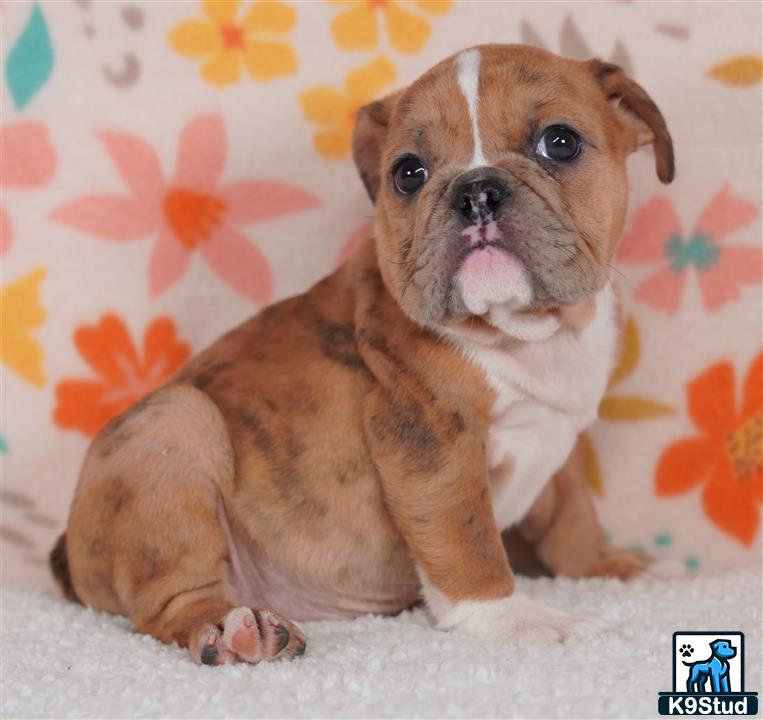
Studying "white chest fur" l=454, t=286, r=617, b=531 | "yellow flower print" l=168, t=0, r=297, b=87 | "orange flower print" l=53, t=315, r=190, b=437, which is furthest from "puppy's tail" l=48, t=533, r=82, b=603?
"yellow flower print" l=168, t=0, r=297, b=87

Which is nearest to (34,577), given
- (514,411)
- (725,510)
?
(514,411)

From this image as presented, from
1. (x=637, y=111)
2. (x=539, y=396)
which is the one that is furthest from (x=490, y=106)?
(x=539, y=396)

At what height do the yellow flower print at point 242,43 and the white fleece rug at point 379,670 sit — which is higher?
the yellow flower print at point 242,43

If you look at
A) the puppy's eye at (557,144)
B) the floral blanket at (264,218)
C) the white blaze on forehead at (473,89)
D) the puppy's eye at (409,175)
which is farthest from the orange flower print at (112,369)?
the puppy's eye at (557,144)

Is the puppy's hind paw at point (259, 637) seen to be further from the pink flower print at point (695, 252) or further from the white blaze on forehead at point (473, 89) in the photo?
the pink flower print at point (695, 252)

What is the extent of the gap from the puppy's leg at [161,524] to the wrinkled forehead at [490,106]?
3.49 feet

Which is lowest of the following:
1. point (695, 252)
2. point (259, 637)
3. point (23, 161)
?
point (259, 637)

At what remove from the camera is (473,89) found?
317 centimetres

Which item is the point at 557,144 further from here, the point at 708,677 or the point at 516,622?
the point at 708,677

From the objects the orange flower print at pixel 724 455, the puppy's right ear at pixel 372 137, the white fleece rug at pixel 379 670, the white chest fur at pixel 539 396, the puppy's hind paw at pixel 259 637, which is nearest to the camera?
the white fleece rug at pixel 379 670

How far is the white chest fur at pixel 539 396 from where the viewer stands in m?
3.29

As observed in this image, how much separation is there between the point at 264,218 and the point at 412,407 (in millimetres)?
1442

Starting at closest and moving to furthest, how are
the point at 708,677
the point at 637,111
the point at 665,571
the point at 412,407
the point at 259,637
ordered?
the point at 708,677, the point at 259,637, the point at 412,407, the point at 637,111, the point at 665,571

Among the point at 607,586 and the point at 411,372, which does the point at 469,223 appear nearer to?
the point at 411,372
